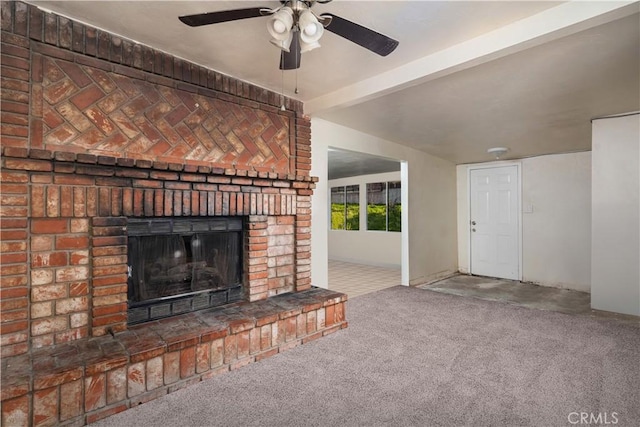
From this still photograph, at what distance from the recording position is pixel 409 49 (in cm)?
235

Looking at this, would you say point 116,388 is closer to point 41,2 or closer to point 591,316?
point 41,2

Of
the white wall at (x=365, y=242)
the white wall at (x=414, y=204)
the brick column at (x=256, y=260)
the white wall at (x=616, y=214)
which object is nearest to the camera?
the brick column at (x=256, y=260)

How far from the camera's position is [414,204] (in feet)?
16.8

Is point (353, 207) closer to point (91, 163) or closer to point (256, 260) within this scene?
point (256, 260)

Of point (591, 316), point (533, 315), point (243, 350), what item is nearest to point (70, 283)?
point (243, 350)

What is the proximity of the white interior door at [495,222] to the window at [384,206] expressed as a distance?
1.57 m

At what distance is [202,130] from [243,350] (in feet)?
5.65

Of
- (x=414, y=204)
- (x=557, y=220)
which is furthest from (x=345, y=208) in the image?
(x=557, y=220)

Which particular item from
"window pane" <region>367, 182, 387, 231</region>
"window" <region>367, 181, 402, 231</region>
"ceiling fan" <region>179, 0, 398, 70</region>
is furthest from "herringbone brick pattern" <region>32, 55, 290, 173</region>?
"window pane" <region>367, 182, 387, 231</region>

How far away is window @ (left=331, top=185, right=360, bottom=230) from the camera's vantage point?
7.98 m

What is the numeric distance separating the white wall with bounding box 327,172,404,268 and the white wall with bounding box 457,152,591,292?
2382 mm

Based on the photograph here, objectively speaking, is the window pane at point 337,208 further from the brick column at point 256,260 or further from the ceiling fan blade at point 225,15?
the ceiling fan blade at point 225,15

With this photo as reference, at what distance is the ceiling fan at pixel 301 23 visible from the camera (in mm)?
1534

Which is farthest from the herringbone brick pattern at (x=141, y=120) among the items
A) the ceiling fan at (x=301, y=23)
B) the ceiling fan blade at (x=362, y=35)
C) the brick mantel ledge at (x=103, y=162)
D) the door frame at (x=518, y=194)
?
the door frame at (x=518, y=194)
